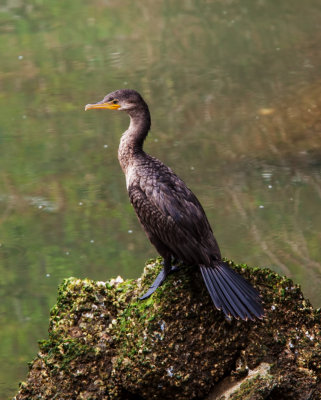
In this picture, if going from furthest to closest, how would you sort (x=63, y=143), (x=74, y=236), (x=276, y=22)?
(x=276, y=22)
(x=63, y=143)
(x=74, y=236)

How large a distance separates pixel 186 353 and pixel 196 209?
75 cm

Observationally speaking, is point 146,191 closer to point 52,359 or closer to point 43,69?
point 52,359

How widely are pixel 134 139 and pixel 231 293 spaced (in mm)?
1071

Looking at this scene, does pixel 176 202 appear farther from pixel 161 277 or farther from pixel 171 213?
pixel 161 277

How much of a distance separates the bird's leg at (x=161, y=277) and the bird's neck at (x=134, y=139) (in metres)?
0.61

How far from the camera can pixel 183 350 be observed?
3.58m

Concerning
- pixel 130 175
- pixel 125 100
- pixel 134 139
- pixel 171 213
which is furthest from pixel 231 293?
pixel 125 100

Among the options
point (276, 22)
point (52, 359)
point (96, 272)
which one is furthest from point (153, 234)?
point (276, 22)

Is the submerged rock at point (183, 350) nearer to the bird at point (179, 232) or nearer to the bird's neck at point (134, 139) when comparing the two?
the bird at point (179, 232)

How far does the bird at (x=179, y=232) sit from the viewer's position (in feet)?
11.6

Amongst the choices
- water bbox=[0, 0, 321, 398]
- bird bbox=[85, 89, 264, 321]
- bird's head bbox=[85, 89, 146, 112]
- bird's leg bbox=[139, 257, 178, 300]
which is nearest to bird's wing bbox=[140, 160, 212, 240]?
bird bbox=[85, 89, 264, 321]

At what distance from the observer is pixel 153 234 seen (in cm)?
390

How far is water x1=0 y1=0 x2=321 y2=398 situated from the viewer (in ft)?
20.5

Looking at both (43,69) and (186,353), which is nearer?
(186,353)
